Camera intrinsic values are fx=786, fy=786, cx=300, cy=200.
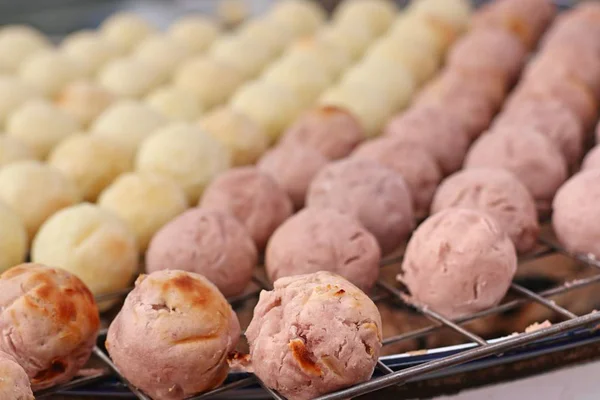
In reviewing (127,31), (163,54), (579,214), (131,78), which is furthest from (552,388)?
(127,31)

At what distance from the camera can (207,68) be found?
2.28 meters

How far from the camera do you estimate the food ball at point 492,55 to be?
213 cm

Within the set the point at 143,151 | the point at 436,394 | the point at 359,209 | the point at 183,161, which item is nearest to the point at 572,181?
the point at 359,209

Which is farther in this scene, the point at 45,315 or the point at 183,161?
the point at 183,161

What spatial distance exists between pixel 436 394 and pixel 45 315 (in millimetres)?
571

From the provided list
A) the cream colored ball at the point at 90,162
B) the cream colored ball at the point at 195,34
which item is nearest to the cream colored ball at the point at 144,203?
the cream colored ball at the point at 90,162

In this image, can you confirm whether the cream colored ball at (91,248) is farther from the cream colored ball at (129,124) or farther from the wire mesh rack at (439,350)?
the cream colored ball at (129,124)

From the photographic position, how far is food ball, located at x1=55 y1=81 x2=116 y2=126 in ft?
6.86

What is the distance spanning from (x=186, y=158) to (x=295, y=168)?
0.82ft

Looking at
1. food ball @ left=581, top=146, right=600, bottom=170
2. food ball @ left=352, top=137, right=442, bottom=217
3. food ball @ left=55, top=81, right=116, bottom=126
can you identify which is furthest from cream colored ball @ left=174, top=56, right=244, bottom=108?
food ball @ left=581, top=146, right=600, bottom=170

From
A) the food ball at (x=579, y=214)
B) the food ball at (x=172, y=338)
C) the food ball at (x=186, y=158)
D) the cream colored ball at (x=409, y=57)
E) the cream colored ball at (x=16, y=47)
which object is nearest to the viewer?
the food ball at (x=172, y=338)

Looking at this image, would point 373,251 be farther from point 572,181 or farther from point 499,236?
point 572,181

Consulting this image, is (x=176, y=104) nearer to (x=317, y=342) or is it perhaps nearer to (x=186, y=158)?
(x=186, y=158)

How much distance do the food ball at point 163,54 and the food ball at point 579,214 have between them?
1.38 m
